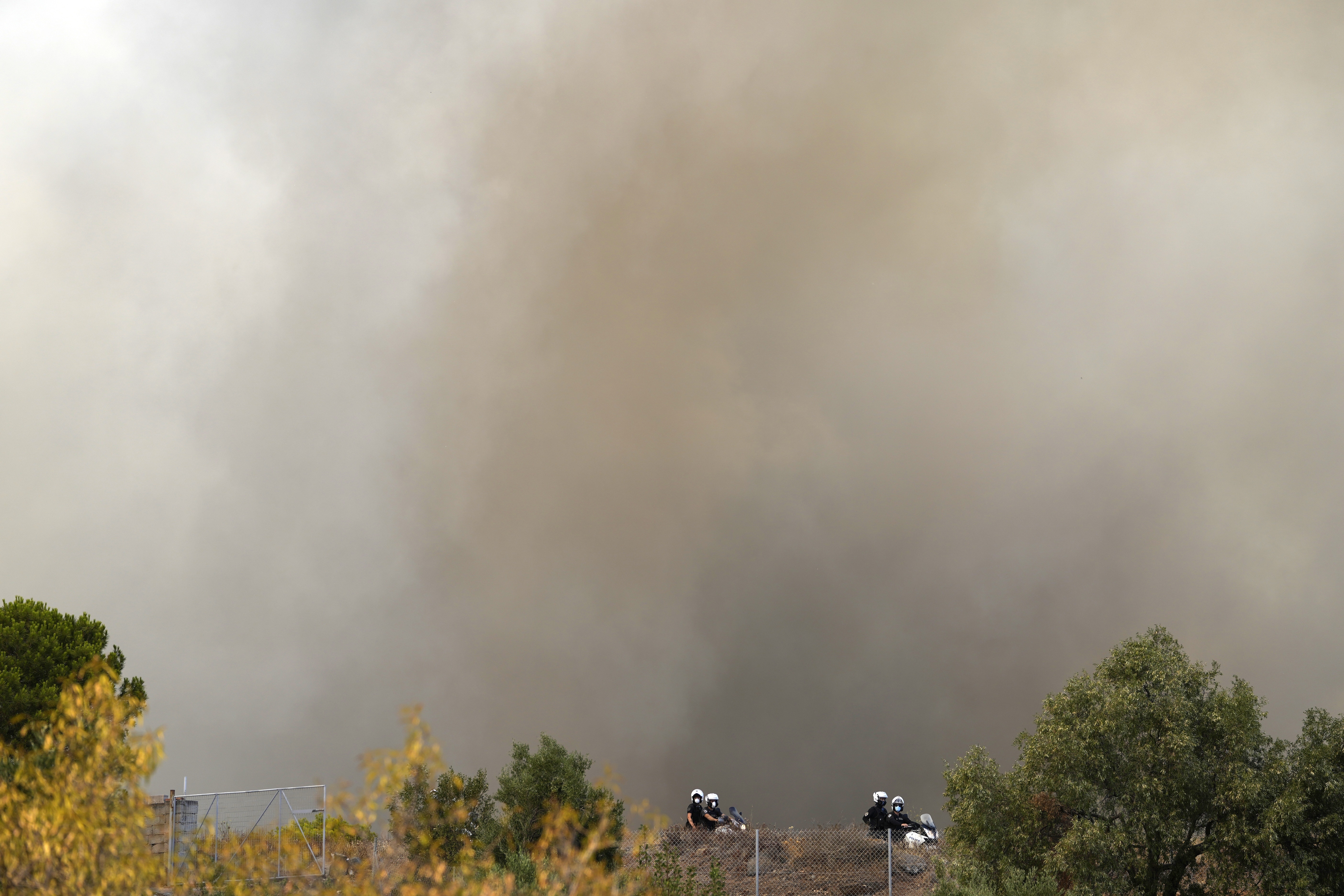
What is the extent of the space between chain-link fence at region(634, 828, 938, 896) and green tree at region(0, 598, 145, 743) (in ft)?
63.1

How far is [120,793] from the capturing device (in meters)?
9.95

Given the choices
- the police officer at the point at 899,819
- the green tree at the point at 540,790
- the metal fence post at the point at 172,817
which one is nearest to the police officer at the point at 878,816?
the police officer at the point at 899,819

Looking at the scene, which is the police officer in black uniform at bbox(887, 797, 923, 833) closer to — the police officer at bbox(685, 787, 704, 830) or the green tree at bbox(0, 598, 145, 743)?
the police officer at bbox(685, 787, 704, 830)

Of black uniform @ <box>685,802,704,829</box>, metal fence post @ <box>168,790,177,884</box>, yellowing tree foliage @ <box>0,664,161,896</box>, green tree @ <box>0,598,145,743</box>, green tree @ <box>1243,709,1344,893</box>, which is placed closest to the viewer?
yellowing tree foliage @ <box>0,664,161,896</box>

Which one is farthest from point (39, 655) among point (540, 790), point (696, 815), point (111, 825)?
point (111, 825)

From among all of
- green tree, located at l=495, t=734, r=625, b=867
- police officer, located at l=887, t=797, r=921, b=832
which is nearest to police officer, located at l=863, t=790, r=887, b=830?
police officer, located at l=887, t=797, r=921, b=832

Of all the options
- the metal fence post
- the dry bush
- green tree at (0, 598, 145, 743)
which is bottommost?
the dry bush

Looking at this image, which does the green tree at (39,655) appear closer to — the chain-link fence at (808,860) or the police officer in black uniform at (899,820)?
the chain-link fence at (808,860)

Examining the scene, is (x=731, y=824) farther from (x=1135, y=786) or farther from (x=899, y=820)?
(x=1135, y=786)

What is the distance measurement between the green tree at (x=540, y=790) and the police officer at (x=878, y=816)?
10516 mm

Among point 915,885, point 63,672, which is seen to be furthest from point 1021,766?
point 63,672

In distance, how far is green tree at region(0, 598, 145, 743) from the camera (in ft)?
105

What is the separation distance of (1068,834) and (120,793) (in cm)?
2284

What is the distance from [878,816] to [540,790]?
12739mm
